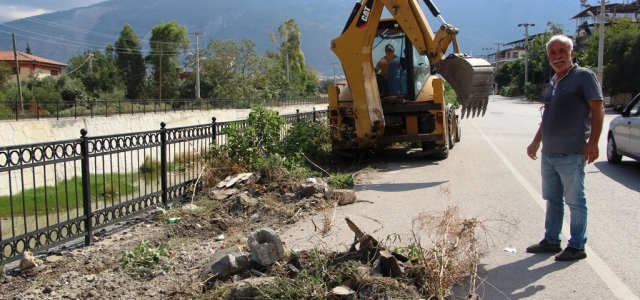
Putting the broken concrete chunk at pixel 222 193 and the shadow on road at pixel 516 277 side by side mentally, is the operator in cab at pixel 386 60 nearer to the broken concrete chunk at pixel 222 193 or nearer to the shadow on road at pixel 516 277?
the broken concrete chunk at pixel 222 193

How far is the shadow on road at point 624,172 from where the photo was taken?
9.29 m

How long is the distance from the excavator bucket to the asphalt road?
1430 millimetres

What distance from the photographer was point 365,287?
4.11 metres

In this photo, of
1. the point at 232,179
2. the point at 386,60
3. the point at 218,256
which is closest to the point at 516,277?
the point at 218,256

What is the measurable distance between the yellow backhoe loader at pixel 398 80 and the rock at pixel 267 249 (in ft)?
20.7

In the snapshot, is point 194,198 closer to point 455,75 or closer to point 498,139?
point 455,75

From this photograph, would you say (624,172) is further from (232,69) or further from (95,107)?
(232,69)

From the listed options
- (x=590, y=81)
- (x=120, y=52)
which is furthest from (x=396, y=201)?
(x=120, y=52)

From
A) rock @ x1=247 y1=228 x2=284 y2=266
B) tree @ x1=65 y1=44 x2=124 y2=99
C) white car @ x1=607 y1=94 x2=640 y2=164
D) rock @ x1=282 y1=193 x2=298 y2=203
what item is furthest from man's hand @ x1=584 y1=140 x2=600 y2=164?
tree @ x1=65 y1=44 x2=124 y2=99

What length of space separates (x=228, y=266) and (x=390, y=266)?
1.40 meters

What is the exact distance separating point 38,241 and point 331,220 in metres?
3.33

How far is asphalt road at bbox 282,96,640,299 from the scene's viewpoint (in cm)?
466

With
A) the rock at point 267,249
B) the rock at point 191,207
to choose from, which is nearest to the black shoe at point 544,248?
the rock at point 267,249

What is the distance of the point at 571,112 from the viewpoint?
5.06 m
